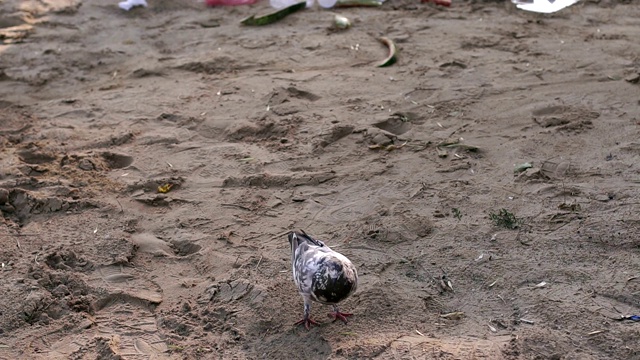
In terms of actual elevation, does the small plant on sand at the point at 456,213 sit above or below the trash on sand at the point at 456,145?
below

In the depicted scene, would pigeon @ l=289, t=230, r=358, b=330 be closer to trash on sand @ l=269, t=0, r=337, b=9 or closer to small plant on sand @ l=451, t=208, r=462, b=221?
small plant on sand @ l=451, t=208, r=462, b=221

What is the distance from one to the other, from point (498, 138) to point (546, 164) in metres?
0.51

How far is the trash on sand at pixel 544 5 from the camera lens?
8562 millimetres

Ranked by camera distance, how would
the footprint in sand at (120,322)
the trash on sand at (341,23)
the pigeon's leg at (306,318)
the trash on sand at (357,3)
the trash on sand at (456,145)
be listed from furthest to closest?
the trash on sand at (357,3)
the trash on sand at (341,23)
the trash on sand at (456,145)
the pigeon's leg at (306,318)
the footprint in sand at (120,322)

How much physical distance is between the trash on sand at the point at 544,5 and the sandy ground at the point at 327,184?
5.2 inches

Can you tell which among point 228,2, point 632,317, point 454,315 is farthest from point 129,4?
point 632,317

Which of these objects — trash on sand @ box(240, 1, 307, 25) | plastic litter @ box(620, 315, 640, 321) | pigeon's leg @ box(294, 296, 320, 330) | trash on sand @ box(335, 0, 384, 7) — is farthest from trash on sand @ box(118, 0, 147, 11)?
plastic litter @ box(620, 315, 640, 321)

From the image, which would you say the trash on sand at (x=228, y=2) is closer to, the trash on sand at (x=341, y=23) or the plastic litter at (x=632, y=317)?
the trash on sand at (x=341, y=23)

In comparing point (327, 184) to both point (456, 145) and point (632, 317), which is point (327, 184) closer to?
point (456, 145)

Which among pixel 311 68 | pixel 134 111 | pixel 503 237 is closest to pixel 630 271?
pixel 503 237

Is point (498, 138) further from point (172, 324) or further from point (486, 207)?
point (172, 324)

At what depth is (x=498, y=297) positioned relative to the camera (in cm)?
458

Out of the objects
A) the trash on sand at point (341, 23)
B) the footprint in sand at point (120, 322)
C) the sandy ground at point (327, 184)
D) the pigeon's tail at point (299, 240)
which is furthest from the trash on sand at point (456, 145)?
the trash on sand at point (341, 23)

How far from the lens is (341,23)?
27.5 feet
